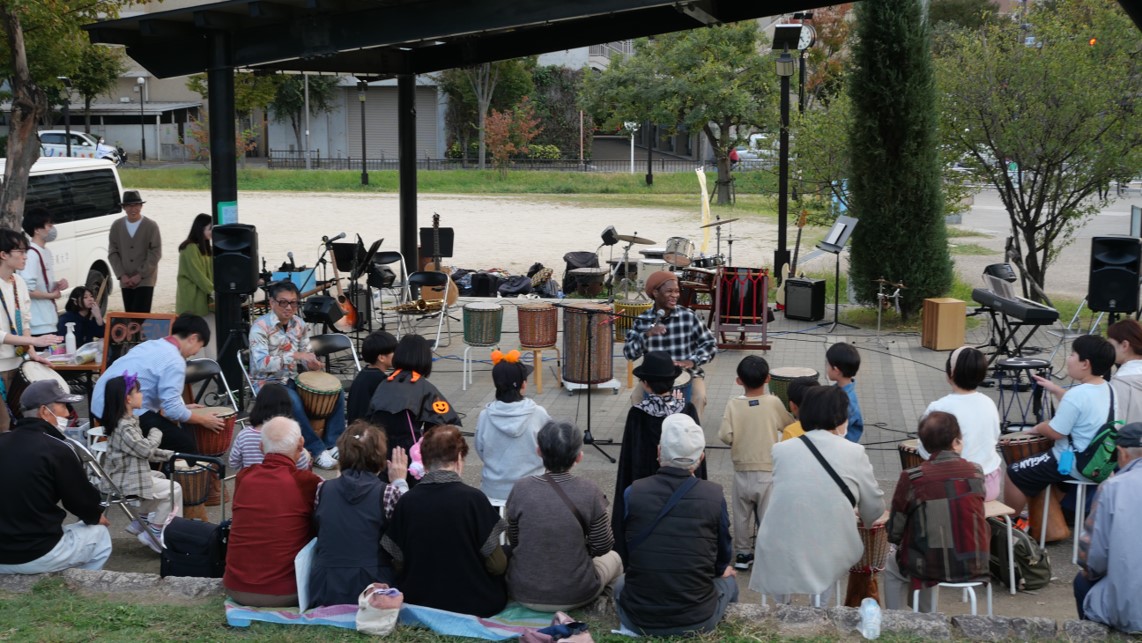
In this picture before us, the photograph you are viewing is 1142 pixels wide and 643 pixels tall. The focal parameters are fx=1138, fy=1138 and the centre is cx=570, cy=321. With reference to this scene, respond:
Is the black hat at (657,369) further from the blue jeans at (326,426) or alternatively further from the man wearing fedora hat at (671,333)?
the blue jeans at (326,426)

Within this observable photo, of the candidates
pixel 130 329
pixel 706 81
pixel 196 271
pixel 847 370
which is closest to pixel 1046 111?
pixel 847 370

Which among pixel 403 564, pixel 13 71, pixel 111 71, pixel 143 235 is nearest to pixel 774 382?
pixel 403 564

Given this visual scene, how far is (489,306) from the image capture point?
36.1ft

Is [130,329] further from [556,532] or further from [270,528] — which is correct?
[556,532]

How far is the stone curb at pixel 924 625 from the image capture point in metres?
4.92

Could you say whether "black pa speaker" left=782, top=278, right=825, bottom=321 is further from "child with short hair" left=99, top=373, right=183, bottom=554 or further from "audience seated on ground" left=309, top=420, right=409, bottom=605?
"audience seated on ground" left=309, top=420, right=409, bottom=605

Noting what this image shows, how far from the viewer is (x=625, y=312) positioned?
38.2 ft

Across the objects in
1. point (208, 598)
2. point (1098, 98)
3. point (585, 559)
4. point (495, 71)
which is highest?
point (495, 71)

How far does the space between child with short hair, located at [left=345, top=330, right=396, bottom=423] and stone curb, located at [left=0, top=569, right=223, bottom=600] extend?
5.42 ft

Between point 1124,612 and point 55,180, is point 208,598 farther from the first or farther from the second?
point 55,180

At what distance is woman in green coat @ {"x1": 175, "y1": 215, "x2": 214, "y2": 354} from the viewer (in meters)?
11.2

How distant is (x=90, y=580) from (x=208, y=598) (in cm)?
64

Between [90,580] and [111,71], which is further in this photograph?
[111,71]

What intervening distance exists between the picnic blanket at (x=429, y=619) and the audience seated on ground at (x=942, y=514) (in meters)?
1.69
